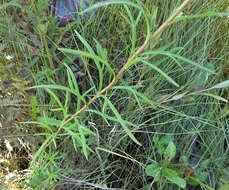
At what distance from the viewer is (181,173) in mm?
904

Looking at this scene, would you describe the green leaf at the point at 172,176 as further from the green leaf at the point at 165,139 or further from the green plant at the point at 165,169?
the green leaf at the point at 165,139

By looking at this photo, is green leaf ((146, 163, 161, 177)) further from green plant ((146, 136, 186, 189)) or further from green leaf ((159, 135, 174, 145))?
green leaf ((159, 135, 174, 145))

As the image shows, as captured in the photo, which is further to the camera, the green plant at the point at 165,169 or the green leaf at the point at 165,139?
the green leaf at the point at 165,139

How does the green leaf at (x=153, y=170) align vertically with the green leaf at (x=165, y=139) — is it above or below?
below

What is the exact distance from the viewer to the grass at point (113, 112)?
2.97 feet

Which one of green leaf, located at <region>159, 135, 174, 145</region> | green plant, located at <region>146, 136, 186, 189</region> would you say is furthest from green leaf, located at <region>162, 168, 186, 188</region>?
green leaf, located at <region>159, 135, 174, 145</region>

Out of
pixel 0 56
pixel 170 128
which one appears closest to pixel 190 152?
pixel 170 128

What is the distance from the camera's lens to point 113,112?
104cm

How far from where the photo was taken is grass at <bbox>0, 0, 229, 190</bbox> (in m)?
0.90

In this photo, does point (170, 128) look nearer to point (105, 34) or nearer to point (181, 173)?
point (181, 173)

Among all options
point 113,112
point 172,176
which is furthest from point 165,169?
point 113,112

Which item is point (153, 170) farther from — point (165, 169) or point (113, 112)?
point (113, 112)

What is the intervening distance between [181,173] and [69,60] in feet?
1.98

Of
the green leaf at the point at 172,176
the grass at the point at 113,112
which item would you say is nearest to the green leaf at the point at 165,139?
the grass at the point at 113,112
